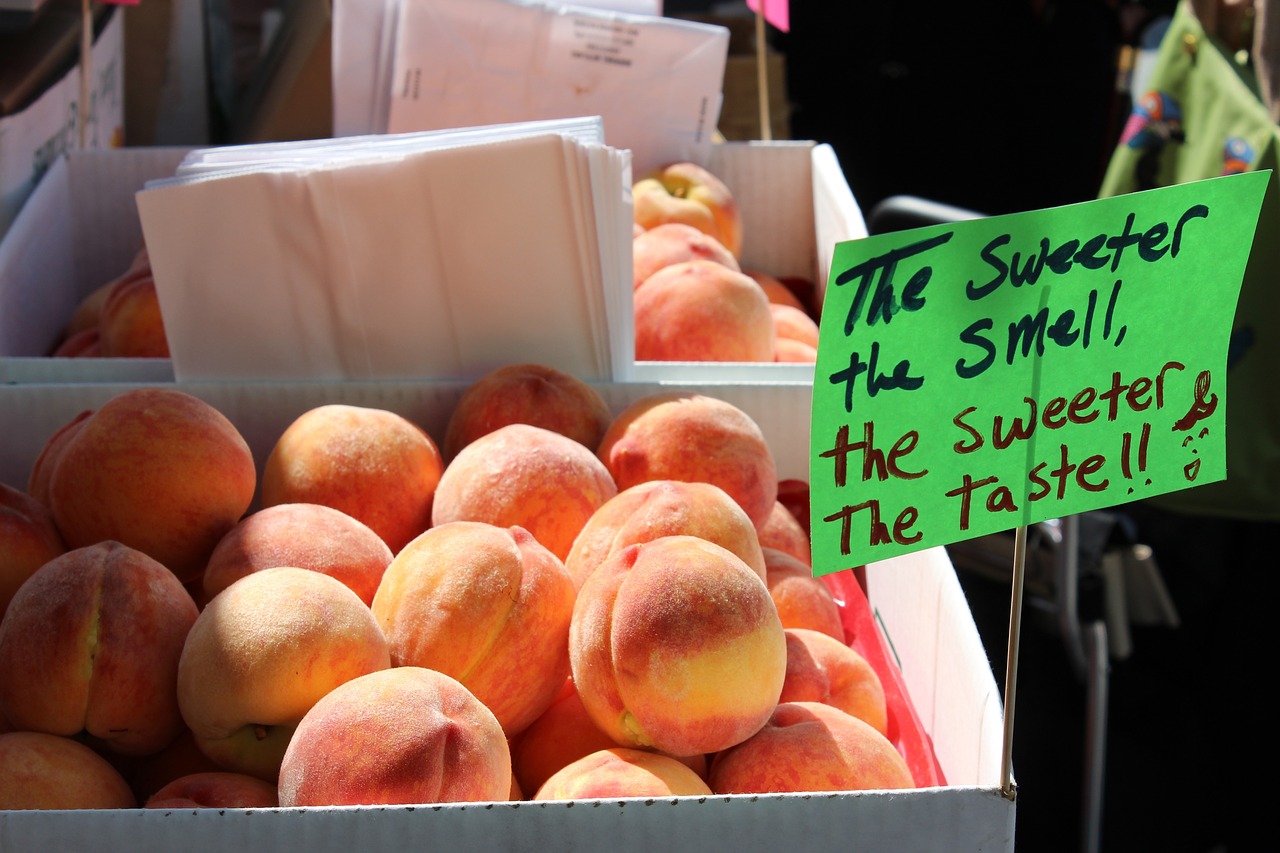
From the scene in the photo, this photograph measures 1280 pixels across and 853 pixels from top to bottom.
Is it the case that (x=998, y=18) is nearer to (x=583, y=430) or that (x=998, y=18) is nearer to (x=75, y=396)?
(x=583, y=430)

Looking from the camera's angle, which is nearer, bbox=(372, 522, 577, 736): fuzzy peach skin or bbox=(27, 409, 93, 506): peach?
bbox=(372, 522, 577, 736): fuzzy peach skin

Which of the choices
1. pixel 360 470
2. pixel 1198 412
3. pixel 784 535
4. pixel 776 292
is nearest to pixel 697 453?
pixel 784 535

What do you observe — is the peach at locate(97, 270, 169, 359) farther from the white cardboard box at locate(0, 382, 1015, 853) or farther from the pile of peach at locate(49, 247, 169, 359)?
the white cardboard box at locate(0, 382, 1015, 853)

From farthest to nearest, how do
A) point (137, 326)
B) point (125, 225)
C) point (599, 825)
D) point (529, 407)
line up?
point (125, 225) → point (137, 326) → point (529, 407) → point (599, 825)

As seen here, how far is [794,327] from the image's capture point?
1.51 m

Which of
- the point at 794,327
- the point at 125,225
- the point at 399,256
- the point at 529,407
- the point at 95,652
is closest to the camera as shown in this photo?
the point at 95,652

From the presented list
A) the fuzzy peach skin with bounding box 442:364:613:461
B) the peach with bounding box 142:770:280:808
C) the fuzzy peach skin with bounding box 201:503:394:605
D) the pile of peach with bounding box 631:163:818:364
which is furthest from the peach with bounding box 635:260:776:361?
the peach with bounding box 142:770:280:808

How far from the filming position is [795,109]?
11.5ft

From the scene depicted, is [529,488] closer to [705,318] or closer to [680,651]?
[680,651]

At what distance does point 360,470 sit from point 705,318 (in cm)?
48

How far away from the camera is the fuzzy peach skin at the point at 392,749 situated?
25.3 inches

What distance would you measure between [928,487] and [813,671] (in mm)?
244

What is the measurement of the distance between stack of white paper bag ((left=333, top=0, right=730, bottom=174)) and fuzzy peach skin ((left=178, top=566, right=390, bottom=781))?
1105 mm

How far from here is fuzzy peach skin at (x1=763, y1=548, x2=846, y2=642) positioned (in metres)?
0.95
